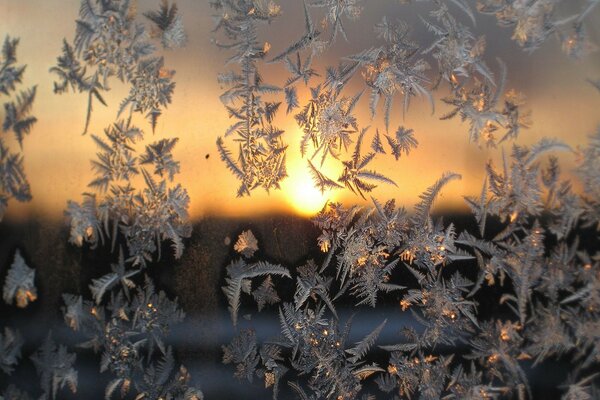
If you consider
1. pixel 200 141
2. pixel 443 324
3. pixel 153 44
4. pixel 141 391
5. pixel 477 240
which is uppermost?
pixel 153 44

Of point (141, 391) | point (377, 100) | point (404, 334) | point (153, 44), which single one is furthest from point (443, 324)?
point (153, 44)

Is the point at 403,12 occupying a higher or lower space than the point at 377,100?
higher

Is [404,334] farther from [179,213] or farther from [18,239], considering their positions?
[18,239]

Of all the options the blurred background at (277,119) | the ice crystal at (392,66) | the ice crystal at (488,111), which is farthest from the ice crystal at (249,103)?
the ice crystal at (488,111)

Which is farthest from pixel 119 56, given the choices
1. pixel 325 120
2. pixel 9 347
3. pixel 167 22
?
pixel 9 347

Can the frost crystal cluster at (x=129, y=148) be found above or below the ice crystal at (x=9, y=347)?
above

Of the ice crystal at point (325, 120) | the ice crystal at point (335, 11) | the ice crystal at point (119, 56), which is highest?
the ice crystal at point (335, 11)

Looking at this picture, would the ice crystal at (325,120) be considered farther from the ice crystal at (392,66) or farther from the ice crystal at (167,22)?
the ice crystal at (167,22)
